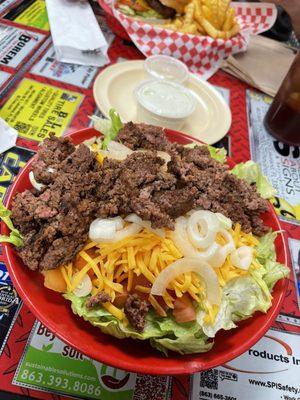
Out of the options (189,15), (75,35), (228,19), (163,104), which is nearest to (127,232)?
(163,104)

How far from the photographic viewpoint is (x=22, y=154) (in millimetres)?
1825

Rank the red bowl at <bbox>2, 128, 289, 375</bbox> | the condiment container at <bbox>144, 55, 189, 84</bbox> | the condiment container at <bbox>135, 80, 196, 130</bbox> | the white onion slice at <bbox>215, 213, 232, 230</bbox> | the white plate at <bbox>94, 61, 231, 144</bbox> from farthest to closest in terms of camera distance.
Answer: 1. the condiment container at <bbox>144, 55, 189, 84</bbox>
2. the white plate at <bbox>94, 61, 231, 144</bbox>
3. the condiment container at <bbox>135, 80, 196, 130</bbox>
4. the white onion slice at <bbox>215, 213, 232, 230</bbox>
5. the red bowl at <bbox>2, 128, 289, 375</bbox>

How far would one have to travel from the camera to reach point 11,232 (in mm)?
1119

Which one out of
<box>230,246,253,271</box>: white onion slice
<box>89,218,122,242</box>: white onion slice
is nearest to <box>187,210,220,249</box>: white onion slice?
<box>230,246,253,271</box>: white onion slice

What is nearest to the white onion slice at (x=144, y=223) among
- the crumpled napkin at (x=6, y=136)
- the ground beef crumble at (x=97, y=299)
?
the ground beef crumble at (x=97, y=299)

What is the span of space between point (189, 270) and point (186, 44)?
6.77ft

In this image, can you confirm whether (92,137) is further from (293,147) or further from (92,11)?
(92,11)

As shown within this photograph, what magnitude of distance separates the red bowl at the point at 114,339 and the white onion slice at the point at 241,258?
17 centimetres

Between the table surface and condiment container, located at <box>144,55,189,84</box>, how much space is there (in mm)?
348

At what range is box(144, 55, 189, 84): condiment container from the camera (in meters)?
2.38

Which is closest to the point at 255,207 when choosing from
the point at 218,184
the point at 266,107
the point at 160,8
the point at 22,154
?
the point at 218,184

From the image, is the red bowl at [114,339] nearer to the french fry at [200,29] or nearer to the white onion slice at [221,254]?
the white onion slice at [221,254]

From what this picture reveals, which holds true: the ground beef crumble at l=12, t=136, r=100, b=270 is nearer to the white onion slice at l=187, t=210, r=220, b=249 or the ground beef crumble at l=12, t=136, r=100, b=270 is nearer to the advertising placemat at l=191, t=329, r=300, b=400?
the white onion slice at l=187, t=210, r=220, b=249

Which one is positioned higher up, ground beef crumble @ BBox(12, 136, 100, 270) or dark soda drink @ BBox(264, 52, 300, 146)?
ground beef crumble @ BBox(12, 136, 100, 270)
